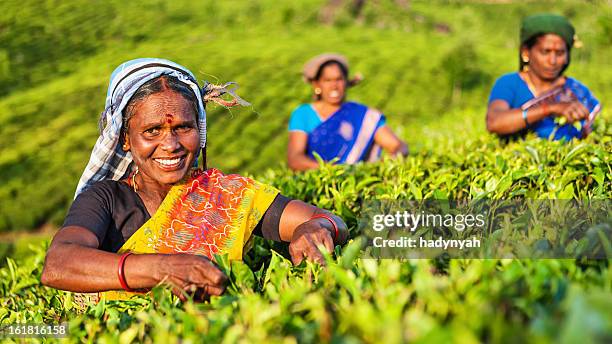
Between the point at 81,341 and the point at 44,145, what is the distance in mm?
13179

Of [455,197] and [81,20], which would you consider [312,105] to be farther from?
[81,20]

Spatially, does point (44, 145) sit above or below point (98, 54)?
below

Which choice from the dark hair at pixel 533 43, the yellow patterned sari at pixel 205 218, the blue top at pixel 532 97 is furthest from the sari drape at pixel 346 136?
the yellow patterned sari at pixel 205 218

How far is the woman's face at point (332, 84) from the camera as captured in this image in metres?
6.30

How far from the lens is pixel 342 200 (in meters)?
3.46

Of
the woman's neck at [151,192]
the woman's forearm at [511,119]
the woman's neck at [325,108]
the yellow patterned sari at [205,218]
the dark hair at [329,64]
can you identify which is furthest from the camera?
the dark hair at [329,64]

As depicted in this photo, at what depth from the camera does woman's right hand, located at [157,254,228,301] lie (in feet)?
6.55

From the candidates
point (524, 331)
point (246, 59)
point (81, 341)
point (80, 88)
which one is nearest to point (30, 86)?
point (80, 88)

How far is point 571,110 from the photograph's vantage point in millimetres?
4387

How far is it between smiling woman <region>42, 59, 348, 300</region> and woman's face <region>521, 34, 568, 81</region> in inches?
119

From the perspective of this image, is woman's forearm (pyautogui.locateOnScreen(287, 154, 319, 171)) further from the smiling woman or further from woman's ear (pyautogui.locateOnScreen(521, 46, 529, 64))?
the smiling woman

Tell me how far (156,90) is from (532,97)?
10.9 ft

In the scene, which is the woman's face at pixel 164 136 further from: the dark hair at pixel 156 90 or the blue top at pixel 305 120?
the blue top at pixel 305 120

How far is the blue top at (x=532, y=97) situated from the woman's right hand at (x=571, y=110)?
19cm
